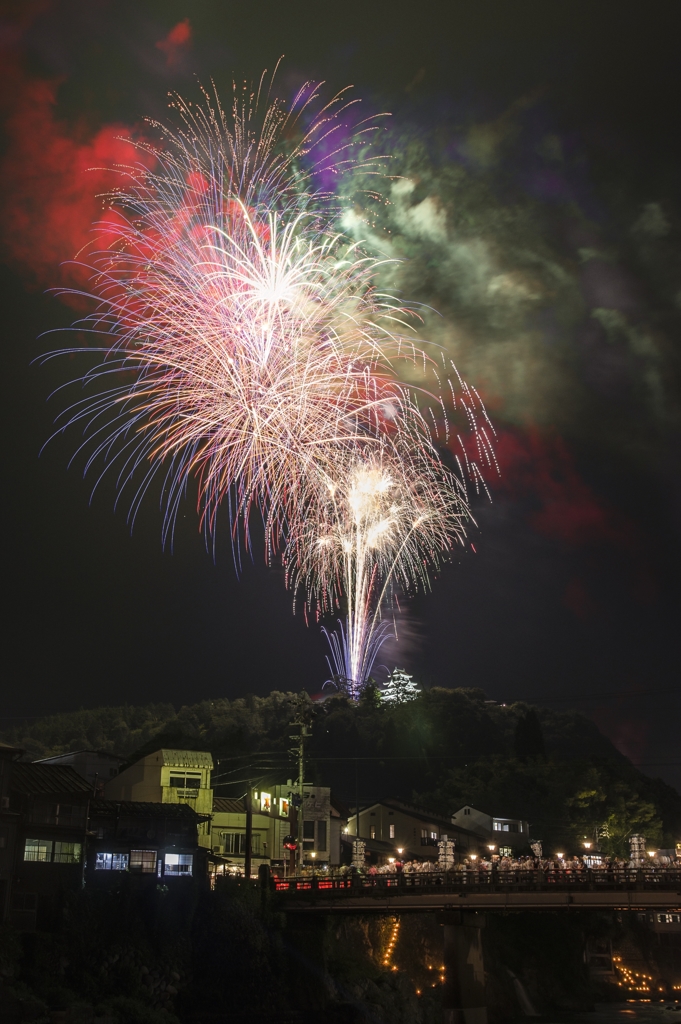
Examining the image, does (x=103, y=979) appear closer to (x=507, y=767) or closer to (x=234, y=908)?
(x=234, y=908)

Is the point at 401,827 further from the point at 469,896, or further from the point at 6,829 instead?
the point at 6,829

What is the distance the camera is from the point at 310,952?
187ft

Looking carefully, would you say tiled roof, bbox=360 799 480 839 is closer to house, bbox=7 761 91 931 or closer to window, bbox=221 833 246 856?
window, bbox=221 833 246 856

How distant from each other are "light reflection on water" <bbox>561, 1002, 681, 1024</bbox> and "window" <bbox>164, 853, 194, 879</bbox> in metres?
30.9

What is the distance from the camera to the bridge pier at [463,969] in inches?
2067

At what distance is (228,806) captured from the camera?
254 feet

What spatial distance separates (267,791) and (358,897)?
1084 inches

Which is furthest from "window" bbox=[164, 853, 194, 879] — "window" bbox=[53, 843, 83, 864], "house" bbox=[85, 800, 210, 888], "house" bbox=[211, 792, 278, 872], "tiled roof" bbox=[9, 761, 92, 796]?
"house" bbox=[211, 792, 278, 872]

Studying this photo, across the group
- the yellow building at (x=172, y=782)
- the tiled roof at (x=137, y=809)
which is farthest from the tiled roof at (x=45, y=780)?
the yellow building at (x=172, y=782)

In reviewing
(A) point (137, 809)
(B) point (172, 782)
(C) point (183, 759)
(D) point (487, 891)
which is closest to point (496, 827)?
(C) point (183, 759)

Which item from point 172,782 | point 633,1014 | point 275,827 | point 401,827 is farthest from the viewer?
point 401,827

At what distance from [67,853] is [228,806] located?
2698cm

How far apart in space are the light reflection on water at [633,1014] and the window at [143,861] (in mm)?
33256

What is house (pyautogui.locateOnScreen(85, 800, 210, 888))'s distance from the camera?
2131 inches
